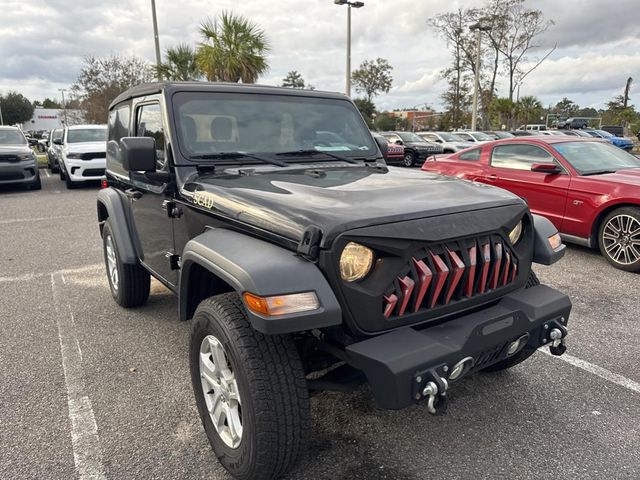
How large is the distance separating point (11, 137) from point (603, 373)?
1404 cm

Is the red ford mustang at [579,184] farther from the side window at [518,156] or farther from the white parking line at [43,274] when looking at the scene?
the white parking line at [43,274]

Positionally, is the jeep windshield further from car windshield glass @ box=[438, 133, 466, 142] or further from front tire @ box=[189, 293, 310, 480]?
car windshield glass @ box=[438, 133, 466, 142]

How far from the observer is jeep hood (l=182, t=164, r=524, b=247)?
2.01 m

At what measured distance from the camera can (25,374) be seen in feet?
10.6

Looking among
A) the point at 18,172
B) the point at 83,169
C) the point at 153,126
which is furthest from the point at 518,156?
the point at 18,172

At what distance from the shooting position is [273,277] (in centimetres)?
184

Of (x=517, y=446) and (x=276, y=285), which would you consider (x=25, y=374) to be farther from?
(x=517, y=446)

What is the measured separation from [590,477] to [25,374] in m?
3.48

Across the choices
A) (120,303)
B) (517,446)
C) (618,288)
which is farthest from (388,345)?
(618,288)

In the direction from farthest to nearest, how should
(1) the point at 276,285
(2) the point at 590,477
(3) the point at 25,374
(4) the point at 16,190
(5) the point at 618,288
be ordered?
(4) the point at 16,190 < (5) the point at 618,288 < (3) the point at 25,374 < (2) the point at 590,477 < (1) the point at 276,285

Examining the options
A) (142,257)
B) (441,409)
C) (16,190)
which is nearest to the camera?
(441,409)

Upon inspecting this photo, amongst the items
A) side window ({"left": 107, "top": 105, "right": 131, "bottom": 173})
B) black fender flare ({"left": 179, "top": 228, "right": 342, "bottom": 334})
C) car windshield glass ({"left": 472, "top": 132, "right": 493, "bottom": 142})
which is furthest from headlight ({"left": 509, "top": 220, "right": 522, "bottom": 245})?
car windshield glass ({"left": 472, "top": 132, "right": 493, "bottom": 142})

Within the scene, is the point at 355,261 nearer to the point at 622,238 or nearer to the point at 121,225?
the point at 121,225

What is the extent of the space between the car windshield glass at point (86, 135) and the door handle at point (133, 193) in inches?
409
